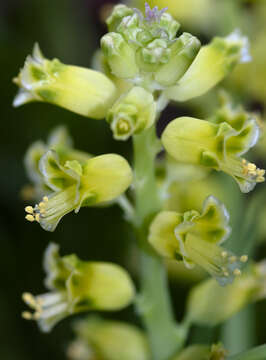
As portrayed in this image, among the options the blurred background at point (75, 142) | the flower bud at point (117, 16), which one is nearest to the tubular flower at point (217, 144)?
the flower bud at point (117, 16)

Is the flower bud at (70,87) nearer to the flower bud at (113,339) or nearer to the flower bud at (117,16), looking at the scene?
the flower bud at (117,16)

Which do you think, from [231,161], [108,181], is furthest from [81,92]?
[231,161]

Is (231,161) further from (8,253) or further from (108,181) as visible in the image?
(8,253)

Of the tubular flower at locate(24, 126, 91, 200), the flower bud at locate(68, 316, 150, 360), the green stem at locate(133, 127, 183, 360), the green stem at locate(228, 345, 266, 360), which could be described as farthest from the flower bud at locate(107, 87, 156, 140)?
the flower bud at locate(68, 316, 150, 360)

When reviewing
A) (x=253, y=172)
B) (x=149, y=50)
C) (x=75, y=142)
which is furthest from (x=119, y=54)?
(x=75, y=142)

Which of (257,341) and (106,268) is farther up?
(106,268)
